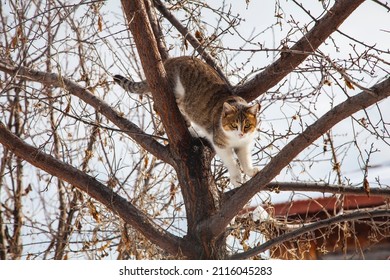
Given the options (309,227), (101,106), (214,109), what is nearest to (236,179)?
(214,109)

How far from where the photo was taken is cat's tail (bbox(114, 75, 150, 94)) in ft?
13.6

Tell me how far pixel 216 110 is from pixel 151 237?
45.9 inches

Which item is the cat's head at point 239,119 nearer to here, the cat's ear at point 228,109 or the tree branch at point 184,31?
the cat's ear at point 228,109

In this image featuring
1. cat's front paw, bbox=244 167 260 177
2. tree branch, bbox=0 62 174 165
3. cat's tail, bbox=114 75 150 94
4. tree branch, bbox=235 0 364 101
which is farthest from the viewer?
cat's tail, bbox=114 75 150 94

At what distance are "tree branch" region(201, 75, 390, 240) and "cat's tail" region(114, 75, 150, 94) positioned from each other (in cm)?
135

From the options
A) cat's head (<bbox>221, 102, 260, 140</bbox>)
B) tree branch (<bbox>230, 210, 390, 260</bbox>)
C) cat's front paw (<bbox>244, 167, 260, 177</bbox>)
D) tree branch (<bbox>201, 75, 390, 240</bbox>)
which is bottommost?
tree branch (<bbox>230, 210, 390, 260</bbox>)

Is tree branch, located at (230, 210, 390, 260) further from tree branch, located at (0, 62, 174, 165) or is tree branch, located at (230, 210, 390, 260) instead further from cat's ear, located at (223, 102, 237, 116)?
cat's ear, located at (223, 102, 237, 116)

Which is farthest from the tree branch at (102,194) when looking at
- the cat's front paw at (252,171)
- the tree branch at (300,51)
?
the tree branch at (300,51)

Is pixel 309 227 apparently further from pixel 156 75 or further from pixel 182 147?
pixel 156 75

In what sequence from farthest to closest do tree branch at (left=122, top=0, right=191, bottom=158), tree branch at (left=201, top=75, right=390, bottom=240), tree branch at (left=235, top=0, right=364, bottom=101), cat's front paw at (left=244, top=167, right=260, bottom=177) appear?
cat's front paw at (left=244, top=167, right=260, bottom=177)
tree branch at (left=122, top=0, right=191, bottom=158)
tree branch at (left=235, top=0, right=364, bottom=101)
tree branch at (left=201, top=75, right=390, bottom=240)

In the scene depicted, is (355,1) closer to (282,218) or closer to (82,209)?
(282,218)

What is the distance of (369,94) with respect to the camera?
2.65 m

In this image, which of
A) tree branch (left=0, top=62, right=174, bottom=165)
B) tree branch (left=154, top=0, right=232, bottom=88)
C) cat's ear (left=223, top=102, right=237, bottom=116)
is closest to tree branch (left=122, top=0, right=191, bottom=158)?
tree branch (left=0, top=62, right=174, bottom=165)

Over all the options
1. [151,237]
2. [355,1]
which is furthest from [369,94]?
[151,237]
